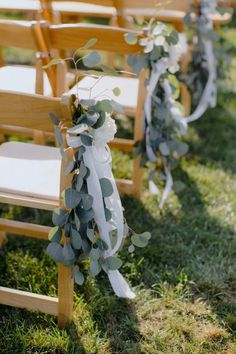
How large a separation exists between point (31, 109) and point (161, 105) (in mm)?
1281

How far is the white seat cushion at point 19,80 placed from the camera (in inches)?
130

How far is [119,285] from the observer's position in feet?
8.18

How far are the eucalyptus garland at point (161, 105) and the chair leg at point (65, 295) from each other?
1082 mm

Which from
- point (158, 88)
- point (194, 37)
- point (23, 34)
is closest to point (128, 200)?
point (158, 88)

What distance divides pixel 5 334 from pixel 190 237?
1.17 metres

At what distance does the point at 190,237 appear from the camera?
3.20 m

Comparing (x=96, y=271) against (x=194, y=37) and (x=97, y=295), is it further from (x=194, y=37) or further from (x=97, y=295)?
(x=194, y=37)

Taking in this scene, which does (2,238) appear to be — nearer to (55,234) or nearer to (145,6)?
(55,234)

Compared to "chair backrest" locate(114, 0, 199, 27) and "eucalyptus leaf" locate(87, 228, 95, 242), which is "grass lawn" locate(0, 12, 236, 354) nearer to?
"eucalyptus leaf" locate(87, 228, 95, 242)

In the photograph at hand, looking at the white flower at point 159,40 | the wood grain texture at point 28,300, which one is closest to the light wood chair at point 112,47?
the white flower at point 159,40

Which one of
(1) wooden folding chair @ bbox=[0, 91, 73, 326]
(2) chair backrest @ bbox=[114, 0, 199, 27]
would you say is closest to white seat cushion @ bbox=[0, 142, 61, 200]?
(1) wooden folding chair @ bbox=[0, 91, 73, 326]

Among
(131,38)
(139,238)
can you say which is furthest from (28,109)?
(131,38)

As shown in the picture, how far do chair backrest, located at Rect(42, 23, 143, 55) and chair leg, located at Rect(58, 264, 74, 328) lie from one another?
1.16 m

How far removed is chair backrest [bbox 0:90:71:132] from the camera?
2020 mm
